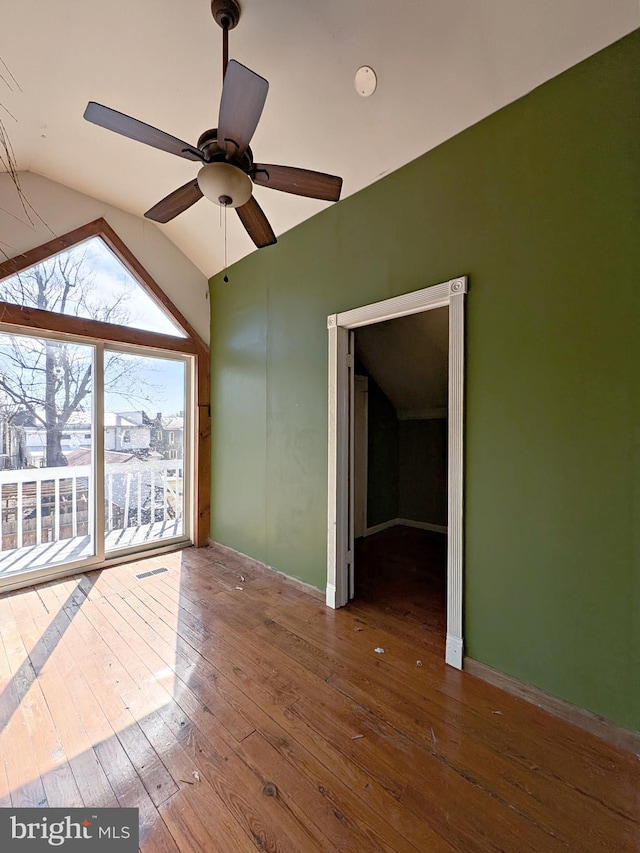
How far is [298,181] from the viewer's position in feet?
5.96

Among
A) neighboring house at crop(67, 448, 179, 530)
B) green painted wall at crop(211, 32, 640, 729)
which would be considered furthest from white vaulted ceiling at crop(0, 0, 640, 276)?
neighboring house at crop(67, 448, 179, 530)

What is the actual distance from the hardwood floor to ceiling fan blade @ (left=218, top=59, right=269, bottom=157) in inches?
102

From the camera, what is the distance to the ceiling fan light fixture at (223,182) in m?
1.59

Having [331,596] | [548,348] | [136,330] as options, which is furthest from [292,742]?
[136,330]

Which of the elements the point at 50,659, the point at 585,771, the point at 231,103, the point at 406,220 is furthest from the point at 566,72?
the point at 50,659

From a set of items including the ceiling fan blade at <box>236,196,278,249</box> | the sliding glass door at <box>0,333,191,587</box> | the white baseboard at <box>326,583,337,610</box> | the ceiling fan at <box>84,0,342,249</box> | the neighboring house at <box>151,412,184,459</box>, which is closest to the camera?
the ceiling fan at <box>84,0,342,249</box>

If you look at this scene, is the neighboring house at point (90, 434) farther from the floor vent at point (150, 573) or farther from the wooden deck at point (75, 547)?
the floor vent at point (150, 573)

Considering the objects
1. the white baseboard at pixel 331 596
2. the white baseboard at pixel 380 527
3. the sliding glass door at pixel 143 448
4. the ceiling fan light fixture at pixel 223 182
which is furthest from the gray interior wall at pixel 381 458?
the ceiling fan light fixture at pixel 223 182

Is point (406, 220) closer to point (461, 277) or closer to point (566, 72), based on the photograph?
point (461, 277)

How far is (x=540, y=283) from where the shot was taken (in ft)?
5.90

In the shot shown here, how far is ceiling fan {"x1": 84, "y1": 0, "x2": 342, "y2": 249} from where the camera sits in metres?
1.38

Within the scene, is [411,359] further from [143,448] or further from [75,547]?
[75,547]

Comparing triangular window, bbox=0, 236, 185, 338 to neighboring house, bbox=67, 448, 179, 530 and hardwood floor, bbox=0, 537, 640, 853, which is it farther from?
hardwood floor, bbox=0, 537, 640, 853

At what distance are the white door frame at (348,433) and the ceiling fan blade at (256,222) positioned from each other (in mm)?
765
